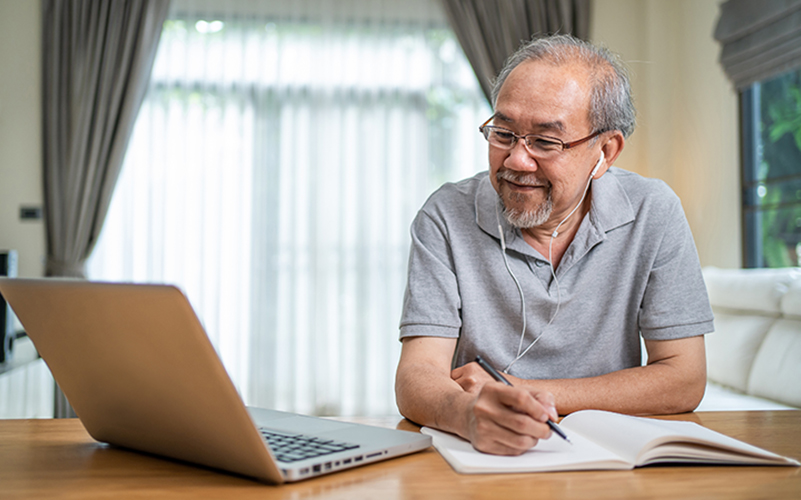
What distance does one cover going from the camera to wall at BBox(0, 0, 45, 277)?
3.72m

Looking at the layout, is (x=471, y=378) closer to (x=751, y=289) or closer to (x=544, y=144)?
(x=544, y=144)

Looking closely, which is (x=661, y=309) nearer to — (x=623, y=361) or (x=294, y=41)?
(x=623, y=361)

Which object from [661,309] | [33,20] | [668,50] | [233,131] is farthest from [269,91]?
[661,309]

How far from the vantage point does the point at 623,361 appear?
132 cm

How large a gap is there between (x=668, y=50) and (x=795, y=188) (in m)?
1.39

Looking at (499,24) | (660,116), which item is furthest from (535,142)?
(660,116)

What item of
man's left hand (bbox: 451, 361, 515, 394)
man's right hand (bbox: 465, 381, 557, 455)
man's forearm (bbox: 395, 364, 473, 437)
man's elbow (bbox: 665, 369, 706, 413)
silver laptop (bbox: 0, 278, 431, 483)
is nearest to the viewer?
silver laptop (bbox: 0, 278, 431, 483)

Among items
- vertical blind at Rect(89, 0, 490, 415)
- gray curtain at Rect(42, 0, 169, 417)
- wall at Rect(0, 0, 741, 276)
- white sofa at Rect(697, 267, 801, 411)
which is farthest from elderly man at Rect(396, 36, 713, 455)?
gray curtain at Rect(42, 0, 169, 417)

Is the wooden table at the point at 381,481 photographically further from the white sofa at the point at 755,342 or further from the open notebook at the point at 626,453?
the white sofa at the point at 755,342

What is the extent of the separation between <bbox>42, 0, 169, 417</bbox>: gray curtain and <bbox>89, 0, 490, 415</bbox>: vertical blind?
0.11m

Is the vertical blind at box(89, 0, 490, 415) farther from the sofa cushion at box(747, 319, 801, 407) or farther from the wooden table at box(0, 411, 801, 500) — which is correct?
the wooden table at box(0, 411, 801, 500)

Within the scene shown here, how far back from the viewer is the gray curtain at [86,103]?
3.69 meters

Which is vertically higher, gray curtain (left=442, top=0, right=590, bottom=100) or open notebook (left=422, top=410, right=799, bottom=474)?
gray curtain (left=442, top=0, right=590, bottom=100)

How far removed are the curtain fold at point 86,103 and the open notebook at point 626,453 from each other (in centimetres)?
354
